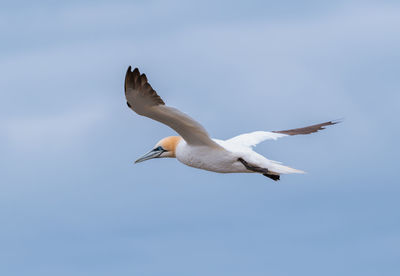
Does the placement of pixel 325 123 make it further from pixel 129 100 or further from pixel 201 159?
pixel 129 100

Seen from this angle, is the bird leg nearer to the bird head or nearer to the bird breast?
the bird breast

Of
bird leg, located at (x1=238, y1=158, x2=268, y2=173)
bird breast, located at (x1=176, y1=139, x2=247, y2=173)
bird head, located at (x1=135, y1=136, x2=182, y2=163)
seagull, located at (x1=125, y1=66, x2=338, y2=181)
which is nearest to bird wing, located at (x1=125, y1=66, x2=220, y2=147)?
seagull, located at (x1=125, y1=66, x2=338, y2=181)

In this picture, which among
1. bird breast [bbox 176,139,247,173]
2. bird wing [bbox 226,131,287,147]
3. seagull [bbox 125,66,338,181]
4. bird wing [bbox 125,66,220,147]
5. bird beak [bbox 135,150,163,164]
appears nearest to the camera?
bird wing [bbox 125,66,220,147]

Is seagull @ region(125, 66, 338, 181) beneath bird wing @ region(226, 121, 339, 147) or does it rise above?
beneath

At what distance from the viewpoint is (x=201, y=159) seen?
1934 centimetres

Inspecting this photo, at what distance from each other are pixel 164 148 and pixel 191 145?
1.03 m

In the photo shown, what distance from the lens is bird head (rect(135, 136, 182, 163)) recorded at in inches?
794

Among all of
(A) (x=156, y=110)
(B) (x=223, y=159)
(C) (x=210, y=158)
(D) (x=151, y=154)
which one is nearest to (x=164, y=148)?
(D) (x=151, y=154)

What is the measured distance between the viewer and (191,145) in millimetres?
19406

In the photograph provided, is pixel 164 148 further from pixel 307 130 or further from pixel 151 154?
pixel 307 130

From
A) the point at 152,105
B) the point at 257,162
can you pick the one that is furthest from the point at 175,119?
the point at 257,162

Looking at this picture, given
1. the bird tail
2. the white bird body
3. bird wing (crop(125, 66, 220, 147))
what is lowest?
the bird tail

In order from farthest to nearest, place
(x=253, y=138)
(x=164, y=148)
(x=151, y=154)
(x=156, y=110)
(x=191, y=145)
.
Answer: (x=253, y=138), (x=151, y=154), (x=164, y=148), (x=191, y=145), (x=156, y=110)

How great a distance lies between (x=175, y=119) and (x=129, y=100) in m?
1.07
